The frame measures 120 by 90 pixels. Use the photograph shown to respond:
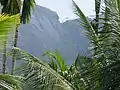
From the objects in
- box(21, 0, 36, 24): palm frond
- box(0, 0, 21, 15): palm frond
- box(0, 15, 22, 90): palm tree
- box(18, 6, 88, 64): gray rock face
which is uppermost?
box(0, 15, 22, 90): palm tree

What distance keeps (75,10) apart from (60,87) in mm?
1787

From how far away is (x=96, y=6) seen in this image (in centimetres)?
838

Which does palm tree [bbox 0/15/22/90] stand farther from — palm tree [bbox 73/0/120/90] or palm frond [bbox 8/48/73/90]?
palm frond [bbox 8/48/73/90]

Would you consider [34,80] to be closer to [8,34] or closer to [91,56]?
[91,56]

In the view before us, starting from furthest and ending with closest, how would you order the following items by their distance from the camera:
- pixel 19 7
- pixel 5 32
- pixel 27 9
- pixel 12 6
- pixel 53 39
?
1. pixel 53 39
2. pixel 27 9
3. pixel 12 6
4. pixel 19 7
5. pixel 5 32

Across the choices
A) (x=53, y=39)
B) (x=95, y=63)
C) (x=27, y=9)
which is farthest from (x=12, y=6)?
(x=53, y=39)

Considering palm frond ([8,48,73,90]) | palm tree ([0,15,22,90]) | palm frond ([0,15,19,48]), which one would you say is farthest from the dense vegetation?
palm frond ([0,15,19,48])

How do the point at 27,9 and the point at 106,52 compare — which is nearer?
the point at 106,52

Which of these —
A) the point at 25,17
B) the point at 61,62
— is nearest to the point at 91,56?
the point at 61,62

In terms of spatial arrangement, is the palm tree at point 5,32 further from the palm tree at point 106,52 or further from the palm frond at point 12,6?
the palm frond at point 12,6

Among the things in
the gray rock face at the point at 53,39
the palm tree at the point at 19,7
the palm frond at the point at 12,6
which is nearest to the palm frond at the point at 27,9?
the palm tree at the point at 19,7

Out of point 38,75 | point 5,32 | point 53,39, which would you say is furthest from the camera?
point 53,39

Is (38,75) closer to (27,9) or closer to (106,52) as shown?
(106,52)

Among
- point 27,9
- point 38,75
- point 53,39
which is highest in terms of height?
point 38,75
